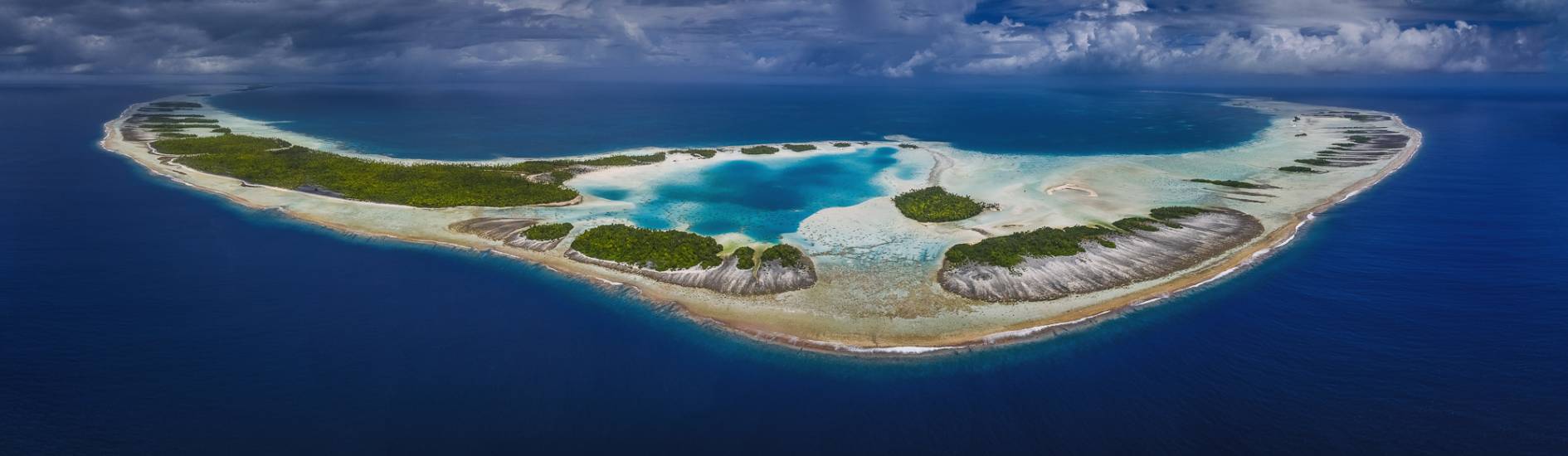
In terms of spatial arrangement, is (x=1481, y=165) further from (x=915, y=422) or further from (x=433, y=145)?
(x=433, y=145)

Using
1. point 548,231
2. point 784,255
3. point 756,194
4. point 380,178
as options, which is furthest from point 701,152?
point 784,255

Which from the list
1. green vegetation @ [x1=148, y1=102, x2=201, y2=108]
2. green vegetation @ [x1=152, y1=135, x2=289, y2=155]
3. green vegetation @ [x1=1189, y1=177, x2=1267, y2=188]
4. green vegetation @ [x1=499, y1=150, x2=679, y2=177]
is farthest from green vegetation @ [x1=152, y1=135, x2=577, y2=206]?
green vegetation @ [x1=148, y1=102, x2=201, y2=108]

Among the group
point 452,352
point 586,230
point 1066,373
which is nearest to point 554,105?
point 586,230

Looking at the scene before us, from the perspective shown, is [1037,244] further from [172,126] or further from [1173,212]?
[172,126]

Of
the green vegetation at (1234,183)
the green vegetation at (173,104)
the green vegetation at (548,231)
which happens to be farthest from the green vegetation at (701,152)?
the green vegetation at (173,104)

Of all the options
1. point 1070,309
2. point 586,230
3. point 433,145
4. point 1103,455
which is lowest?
point 1103,455
